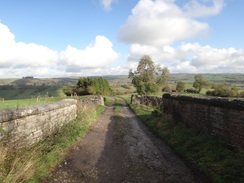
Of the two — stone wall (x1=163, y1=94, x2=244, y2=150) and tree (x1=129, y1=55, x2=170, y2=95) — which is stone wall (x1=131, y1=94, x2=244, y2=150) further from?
tree (x1=129, y1=55, x2=170, y2=95)

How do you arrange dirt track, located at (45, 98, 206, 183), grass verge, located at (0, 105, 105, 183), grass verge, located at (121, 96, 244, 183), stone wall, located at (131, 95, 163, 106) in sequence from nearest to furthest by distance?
grass verge, located at (0, 105, 105, 183)
grass verge, located at (121, 96, 244, 183)
dirt track, located at (45, 98, 206, 183)
stone wall, located at (131, 95, 163, 106)

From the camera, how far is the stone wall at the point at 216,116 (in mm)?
5305

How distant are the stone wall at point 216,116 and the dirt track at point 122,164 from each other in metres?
2.03

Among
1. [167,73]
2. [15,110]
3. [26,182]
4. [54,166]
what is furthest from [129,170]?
[167,73]

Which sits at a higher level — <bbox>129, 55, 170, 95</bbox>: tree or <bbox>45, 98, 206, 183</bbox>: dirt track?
<bbox>129, 55, 170, 95</bbox>: tree

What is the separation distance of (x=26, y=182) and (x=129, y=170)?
270 cm

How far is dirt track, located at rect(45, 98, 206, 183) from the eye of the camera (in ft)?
14.0

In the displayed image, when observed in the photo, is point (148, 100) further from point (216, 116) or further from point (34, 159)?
point (34, 159)

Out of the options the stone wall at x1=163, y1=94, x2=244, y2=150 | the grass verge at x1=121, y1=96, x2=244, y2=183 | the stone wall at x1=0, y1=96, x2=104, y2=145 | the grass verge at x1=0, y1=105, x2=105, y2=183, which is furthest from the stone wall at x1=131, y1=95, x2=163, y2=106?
the grass verge at x1=0, y1=105, x2=105, y2=183

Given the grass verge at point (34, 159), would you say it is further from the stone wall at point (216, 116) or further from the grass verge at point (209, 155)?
the stone wall at point (216, 116)

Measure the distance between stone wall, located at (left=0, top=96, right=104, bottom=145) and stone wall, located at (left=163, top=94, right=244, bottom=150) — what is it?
685 centimetres

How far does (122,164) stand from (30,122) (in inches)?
144

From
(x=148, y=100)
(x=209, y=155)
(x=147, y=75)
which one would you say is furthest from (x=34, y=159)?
(x=147, y=75)

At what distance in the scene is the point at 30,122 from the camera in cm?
573
